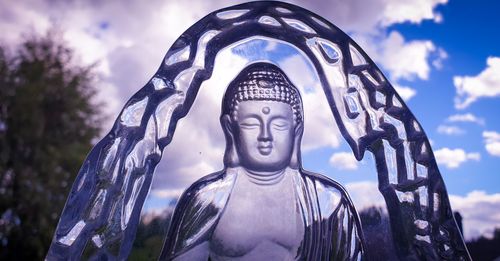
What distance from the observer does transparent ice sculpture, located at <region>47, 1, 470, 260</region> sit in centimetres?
95

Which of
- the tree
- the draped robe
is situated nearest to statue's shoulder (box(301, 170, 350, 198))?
the draped robe

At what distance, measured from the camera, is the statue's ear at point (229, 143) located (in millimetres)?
988

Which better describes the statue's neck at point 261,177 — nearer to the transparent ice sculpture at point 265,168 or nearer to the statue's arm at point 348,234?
the transparent ice sculpture at point 265,168

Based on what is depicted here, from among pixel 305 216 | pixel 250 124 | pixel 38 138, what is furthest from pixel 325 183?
pixel 38 138

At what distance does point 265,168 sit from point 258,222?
0.10 meters

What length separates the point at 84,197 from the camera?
95 cm

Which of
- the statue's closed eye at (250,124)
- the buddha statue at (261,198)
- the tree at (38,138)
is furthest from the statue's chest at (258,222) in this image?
the tree at (38,138)

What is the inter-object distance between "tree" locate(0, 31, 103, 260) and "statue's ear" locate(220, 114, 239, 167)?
17.2ft

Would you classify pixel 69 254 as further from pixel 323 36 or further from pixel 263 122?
pixel 323 36

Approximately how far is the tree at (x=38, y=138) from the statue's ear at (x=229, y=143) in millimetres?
5250

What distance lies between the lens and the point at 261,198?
973mm

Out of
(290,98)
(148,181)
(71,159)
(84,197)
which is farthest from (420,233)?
(71,159)

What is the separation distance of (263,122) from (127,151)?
261 millimetres

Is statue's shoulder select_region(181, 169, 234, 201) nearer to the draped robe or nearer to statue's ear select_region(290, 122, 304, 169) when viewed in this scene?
the draped robe
